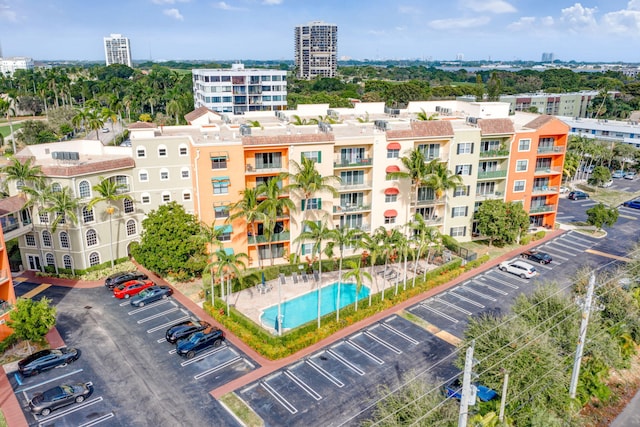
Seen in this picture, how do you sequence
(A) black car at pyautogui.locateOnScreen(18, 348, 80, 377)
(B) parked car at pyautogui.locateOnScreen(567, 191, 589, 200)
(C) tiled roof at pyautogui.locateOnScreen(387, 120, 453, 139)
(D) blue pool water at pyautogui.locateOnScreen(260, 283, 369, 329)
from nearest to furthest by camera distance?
(A) black car at pyautogui.locateOnScreen(18, 348, 80, 377), (D) blue pool water at pyautogui.locateOnScreen(260, 283, 369, 329), (C) tiled roof at pyautogui.locateOnScreen(387, 120, 453, 139), (B) parked car at pyautogui.locateOnScreen(567, 191, 589, 200)

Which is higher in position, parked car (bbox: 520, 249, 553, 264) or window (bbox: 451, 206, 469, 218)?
window (bbox: 451, 206, 469, 218)

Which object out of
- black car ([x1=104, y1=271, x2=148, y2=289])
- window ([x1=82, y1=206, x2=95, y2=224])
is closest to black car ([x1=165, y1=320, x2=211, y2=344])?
black car ([x1=104, y1=271, x2=148, y2=289])

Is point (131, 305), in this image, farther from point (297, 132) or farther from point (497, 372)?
point (497, 372)

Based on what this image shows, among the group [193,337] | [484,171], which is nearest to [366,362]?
[193,337]

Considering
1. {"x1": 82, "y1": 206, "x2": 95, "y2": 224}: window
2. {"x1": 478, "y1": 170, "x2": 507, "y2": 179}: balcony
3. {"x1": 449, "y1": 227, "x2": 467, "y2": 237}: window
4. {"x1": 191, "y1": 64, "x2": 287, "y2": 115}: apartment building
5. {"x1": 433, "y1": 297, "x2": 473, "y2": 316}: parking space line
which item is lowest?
{"x1": 433, "y1": 297, "x2": 473, "y2": 316}: parking space line

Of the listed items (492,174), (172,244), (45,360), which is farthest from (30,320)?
(492,174)

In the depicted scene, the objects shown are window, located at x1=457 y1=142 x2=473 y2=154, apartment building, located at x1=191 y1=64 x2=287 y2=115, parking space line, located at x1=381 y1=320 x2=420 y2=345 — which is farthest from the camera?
apartment building, located at x1=191 y1=64 x2=287 y2=115

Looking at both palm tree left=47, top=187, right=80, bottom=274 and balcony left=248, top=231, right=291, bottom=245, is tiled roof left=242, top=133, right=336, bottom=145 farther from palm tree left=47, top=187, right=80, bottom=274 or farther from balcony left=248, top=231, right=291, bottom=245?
palm tree left=47, top=187, right=80, bottom=274

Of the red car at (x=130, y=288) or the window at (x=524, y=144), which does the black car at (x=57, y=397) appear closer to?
Result: the red car at (x=130, y=288)
